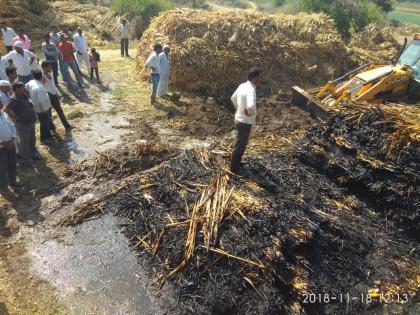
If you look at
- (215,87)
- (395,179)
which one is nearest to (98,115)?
(215,87)

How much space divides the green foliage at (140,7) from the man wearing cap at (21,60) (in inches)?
489

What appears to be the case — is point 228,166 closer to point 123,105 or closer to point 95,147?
point 95,147

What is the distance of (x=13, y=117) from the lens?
734 cm

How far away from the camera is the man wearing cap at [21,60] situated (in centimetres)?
959

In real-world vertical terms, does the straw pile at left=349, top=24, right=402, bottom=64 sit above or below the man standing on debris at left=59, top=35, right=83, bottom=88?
above

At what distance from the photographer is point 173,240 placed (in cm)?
Result: 552

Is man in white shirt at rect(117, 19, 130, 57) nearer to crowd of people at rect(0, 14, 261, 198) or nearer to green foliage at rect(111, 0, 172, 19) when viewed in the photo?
crowd of people at rect(0, 14, 261, 198)

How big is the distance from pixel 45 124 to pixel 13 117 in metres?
1.21

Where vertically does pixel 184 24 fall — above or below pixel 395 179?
above

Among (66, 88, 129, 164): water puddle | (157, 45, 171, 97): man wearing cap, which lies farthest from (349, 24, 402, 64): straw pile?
(66, 88, 129, 164): water puddle

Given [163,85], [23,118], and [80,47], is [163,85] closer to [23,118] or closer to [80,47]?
[80,47]

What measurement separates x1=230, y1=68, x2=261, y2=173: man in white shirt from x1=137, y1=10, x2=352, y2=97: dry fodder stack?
5.66 m

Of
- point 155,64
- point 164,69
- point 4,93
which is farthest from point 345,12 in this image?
point 4,93

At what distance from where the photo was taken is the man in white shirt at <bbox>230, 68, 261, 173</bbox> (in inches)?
234
